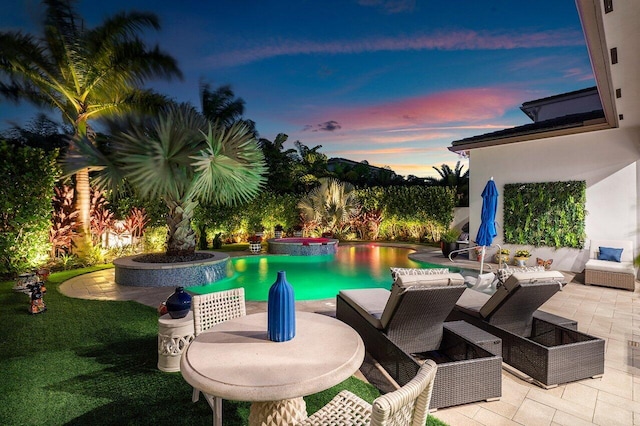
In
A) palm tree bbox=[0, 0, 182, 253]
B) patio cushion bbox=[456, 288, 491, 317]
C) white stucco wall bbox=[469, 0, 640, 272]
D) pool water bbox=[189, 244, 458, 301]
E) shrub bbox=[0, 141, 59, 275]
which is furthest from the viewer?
palm tree bbox=[0, 0, 182, 253]

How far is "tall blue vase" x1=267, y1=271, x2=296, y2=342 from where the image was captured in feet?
7.90

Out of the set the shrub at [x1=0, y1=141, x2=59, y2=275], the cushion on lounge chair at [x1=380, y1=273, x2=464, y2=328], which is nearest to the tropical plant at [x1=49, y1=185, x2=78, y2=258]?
the shrub at [x1=0, y1=141, x2=59, y2=275]

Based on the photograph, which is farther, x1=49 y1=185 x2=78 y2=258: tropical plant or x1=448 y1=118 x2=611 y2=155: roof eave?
x1=49 y1=185 x2=78 y2=258: tropical plant

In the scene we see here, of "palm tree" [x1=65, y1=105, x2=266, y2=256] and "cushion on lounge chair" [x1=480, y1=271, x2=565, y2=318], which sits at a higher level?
"palm tree" [x1=65, y1=105, x2=266, y2=256]

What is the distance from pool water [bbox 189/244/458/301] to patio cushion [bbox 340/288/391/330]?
2.86 m

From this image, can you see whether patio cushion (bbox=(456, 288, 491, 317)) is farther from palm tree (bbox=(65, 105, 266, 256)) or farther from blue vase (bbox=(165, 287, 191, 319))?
palm tree (bbox=(65, 105, 266, 256))

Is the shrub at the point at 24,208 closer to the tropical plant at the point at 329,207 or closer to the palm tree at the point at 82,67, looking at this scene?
the palm tree at the point at 82,67

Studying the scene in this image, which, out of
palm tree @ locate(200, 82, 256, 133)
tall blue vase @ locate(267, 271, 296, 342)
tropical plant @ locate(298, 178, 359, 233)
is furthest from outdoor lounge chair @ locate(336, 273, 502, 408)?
palm tree @ locate(200, 82, 256, 133)

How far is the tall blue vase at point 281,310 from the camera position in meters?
2.41

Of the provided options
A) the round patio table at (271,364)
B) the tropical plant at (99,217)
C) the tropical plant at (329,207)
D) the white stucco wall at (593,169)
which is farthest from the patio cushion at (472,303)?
the tropical plant at (329,207)

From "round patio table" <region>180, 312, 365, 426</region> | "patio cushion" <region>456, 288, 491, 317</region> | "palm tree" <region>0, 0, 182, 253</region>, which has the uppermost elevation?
"palm tree" <region>0, 0, 182, 253</region>

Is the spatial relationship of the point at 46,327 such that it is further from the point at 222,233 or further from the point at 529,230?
the point at 529,230

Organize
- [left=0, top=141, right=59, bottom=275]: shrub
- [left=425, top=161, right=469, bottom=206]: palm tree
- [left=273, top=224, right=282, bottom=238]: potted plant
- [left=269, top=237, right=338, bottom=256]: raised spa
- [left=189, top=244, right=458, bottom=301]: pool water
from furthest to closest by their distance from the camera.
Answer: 1. [left=425, top=161, right=469, bottom=206]: palm tree
2. [left=273, top=224, right=282, bottom=238]: potted plant
3. [left=269, top=237, right=338, bottom=256]: raised spa
4. [left=189, top=244, right=458, bottom=301]: pool water
5. [left=0, top=141, right=59, bottom=275]: shrub

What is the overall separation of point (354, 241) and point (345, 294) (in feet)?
42.7
